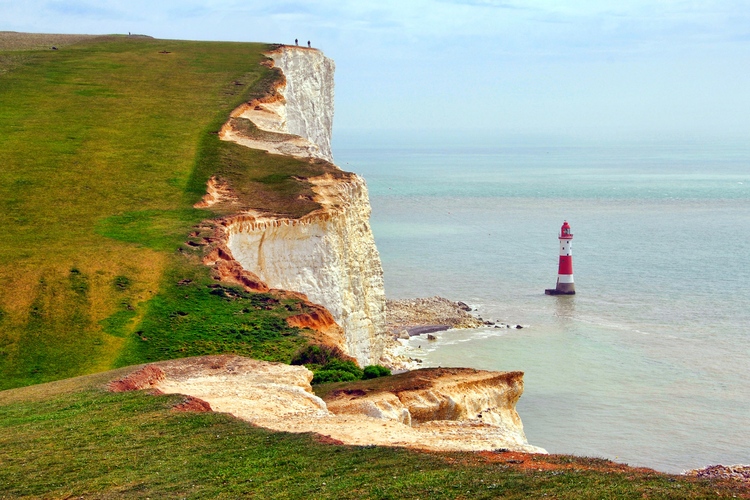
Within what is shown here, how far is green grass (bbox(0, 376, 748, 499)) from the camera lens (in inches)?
552

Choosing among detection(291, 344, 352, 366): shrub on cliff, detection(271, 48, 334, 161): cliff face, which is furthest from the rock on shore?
detection(291, 344, 352, 366): shrub on cliff

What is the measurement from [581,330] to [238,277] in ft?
97.7

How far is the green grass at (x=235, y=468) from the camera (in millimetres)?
14016

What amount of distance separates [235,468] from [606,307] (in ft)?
173

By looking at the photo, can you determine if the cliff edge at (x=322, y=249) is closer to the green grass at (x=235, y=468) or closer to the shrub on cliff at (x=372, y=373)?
the shrub on cliff at (x=372, y=373)

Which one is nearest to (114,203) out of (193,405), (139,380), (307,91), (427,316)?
(139,380)

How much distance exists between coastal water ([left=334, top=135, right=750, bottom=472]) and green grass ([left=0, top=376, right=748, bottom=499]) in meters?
20.5

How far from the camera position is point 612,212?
120250 millimetres

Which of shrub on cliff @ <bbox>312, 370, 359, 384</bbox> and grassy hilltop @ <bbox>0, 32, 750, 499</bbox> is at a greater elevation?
grassy hilltop @ <bbox>0, 32, 750, 499</bbox>

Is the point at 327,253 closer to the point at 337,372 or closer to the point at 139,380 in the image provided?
the point at 337,372

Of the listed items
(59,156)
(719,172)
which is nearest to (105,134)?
(59,156)

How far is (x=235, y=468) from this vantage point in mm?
16578

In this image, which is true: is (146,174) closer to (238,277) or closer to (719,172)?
(238,277)

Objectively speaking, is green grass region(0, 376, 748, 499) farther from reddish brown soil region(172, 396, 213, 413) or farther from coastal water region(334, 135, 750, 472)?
coastal water region(334, 135, 750, 472)
